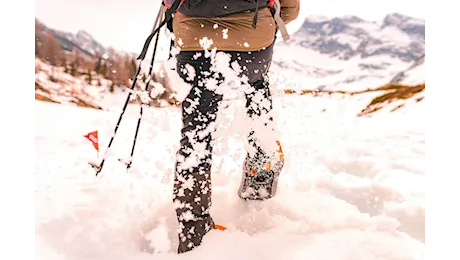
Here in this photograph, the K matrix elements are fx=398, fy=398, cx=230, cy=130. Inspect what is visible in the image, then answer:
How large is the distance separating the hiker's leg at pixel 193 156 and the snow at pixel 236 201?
63 millimetres

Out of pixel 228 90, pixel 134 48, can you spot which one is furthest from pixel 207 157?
pixel 134 48

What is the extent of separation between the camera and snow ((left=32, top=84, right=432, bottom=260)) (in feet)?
3.72

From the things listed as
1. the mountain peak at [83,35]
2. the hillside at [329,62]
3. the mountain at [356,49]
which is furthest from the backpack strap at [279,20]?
the mountain at [356,49]

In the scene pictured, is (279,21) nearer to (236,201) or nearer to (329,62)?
(236,201)

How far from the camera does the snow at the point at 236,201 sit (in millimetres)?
1133

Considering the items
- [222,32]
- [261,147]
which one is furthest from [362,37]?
[222,32]

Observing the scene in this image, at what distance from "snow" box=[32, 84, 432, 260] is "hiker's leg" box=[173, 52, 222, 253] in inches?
2.5

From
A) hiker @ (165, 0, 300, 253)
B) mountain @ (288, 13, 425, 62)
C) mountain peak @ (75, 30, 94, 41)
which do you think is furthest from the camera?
mountain @ (288, 13, 425, 62)

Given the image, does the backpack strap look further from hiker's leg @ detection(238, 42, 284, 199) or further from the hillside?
the hillside

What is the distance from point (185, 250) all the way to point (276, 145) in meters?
0.54

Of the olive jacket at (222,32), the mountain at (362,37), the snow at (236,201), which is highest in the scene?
the mountain at (362,37)

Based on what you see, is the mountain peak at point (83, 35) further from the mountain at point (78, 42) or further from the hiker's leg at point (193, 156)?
the hiker's leg at point (193, 156)

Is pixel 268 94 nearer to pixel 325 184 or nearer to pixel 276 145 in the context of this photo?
pixel 276 145

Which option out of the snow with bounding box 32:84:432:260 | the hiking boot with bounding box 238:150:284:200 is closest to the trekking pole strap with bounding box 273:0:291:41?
the snow with bounding box 32:84:432:260
